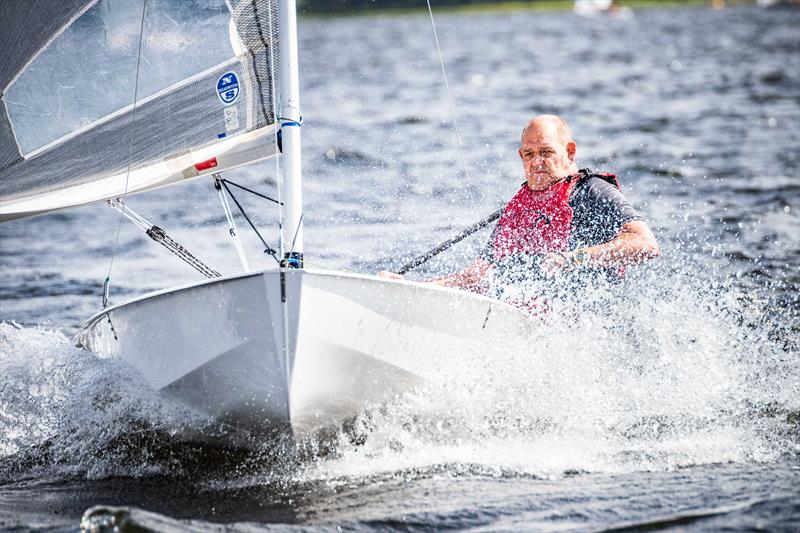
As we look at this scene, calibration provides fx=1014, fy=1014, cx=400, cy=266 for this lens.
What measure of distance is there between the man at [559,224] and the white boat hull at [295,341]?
72 cm

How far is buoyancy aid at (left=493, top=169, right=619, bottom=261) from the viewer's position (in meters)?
5.36

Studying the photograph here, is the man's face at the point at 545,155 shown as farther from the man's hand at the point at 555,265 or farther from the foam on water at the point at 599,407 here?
the foam on water at the point at 599,407

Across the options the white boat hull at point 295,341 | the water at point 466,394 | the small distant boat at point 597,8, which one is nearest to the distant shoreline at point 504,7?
the small distant boat at point 597,8

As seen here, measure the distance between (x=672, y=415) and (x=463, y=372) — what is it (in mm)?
→ 1184

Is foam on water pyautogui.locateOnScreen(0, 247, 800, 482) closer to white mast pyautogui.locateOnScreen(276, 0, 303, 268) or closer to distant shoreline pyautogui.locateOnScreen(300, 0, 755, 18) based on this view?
white mast pyautogui.locateOnScreen(276, 0, 303, 268)

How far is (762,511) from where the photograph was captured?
12.2 feet

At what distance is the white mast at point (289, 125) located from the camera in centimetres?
447

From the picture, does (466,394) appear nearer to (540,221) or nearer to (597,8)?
(540,221)

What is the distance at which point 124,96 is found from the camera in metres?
5.34

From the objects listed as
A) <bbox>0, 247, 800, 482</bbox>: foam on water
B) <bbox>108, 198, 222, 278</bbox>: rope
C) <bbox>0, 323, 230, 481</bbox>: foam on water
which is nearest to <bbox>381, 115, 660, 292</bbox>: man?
<bbox>0, 247, 800, 482</bbox>: foam on water

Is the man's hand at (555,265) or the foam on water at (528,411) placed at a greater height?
the man's hand at (555,265)

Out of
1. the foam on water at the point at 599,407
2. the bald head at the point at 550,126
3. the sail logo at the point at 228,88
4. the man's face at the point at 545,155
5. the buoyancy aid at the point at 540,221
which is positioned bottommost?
the foam on water at the point at 599,407

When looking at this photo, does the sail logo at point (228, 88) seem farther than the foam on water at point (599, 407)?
Yes

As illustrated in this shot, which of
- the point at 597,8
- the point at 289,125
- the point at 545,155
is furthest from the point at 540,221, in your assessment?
the point at 597,8
